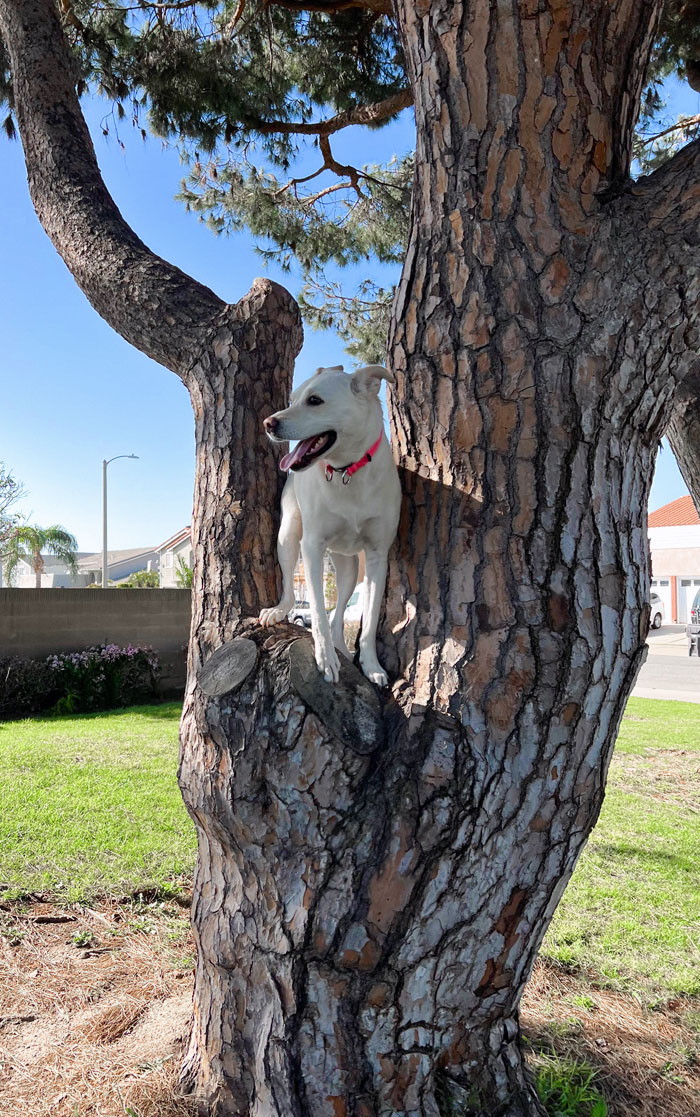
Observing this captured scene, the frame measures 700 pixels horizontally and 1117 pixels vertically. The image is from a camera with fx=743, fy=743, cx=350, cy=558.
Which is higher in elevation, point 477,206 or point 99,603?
point 477,206

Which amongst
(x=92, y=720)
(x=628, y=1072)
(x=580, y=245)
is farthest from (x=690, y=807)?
(x=92, y=720)

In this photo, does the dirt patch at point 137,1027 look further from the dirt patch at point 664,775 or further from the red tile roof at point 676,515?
the red tile roof at point 676,515

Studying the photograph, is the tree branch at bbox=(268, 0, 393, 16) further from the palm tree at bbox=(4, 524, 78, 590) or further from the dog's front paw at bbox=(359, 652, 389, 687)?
the palm tree at bbox=(4, 524, 78, 590)

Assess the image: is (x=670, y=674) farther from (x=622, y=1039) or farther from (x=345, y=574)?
(x=345, y=574)

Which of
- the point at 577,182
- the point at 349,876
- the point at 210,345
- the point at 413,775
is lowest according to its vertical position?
the point at 349,876

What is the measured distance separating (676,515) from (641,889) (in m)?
30.8

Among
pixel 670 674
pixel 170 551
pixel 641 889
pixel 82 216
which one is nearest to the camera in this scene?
pixel 82 216

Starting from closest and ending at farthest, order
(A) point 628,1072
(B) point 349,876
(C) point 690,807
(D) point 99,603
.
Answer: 1. (B) point 349,876
2. (A) point 628,1072
3. (C) point 690,807
4. (D) point 99,603

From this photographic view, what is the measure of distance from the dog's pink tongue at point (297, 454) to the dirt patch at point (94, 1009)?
1.97 meters

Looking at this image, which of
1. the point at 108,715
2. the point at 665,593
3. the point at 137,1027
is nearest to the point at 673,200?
the point at 137,1027

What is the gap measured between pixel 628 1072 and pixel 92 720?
7701mm

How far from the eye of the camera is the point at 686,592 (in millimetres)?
Result: 31422

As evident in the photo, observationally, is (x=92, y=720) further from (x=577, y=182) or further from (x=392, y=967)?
(x=577, y=182)

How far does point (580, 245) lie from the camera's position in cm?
202
